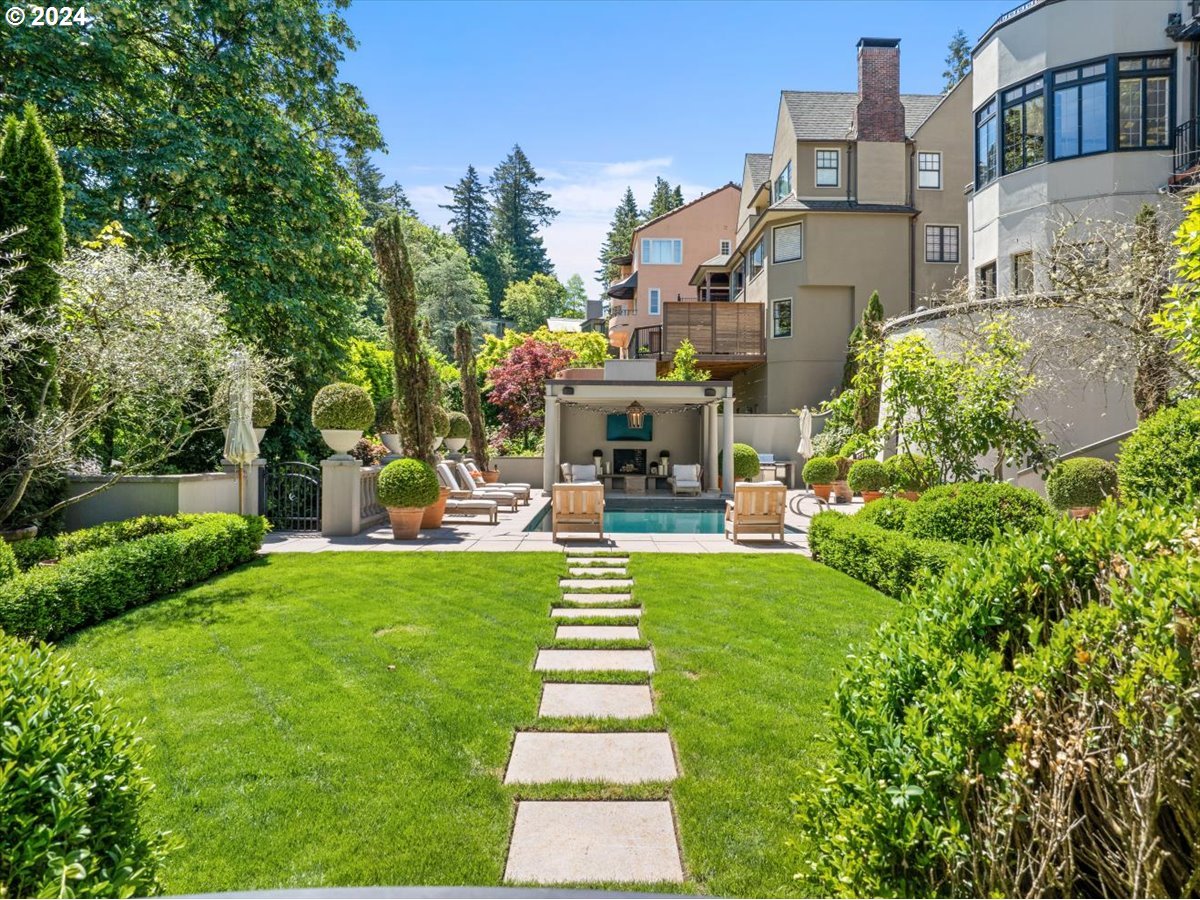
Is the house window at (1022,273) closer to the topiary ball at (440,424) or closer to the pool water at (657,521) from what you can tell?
the pool water at (657,521)

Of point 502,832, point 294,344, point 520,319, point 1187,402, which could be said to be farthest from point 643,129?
point 520,319

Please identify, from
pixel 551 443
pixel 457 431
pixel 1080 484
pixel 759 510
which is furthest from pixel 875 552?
pixel 457 431

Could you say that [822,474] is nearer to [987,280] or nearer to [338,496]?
[987,280]

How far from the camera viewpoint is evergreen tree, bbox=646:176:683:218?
64.0m

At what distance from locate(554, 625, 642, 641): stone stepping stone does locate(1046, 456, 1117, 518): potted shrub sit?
29.1 ft

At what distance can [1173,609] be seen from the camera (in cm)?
180

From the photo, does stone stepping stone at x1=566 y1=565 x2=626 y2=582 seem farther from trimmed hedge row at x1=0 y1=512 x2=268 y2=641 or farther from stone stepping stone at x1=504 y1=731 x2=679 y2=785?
trimmed hedge row at x1=0 y1=512 x2=268 y2=641

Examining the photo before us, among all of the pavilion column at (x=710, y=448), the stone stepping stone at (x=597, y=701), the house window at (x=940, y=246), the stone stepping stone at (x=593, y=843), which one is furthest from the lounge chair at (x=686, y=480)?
the stone stepping stone at (x=593, y=843)

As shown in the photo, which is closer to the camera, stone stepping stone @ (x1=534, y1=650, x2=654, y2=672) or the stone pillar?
stone stepping stone @ (x1=534, y1=650, x2=654, y2=672)

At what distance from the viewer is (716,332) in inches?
1078

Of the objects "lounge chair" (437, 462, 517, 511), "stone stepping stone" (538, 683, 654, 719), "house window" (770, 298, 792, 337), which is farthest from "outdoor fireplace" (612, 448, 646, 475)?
"stone stepping stone" (538, 683, 654, 719)

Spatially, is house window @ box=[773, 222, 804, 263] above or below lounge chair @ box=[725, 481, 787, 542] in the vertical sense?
above

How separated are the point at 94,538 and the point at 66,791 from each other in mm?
8024

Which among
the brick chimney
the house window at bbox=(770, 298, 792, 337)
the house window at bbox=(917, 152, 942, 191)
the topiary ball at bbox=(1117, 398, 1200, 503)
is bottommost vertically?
the topiary ball at bbox=(1117, 398, 1200, 503)
